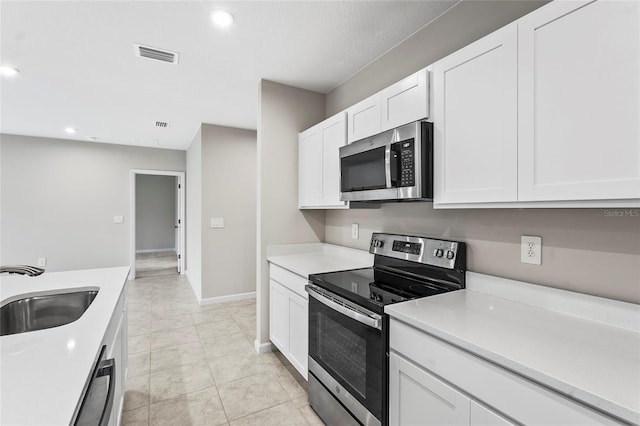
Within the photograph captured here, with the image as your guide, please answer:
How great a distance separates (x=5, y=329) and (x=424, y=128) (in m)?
2.33

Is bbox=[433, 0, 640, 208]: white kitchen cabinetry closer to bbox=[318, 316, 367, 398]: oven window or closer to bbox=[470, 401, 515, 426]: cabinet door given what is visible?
bbox=[470, 401, 515, 426]: cabinet door

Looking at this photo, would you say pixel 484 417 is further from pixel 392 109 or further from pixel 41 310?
pixel 41 310

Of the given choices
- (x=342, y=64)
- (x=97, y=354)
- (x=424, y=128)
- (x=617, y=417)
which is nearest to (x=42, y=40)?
(x=342, y=64)

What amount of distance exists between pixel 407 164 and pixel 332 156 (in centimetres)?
90

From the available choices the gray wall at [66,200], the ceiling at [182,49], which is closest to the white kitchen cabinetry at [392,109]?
the ceiling at [182,49]

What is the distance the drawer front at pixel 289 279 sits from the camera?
2.20 metres

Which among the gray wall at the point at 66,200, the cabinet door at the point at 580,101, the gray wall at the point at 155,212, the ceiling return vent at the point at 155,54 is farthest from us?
the gray wall at the point at 155,212

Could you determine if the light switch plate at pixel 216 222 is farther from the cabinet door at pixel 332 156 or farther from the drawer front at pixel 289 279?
the cabinet door at pixel 332 156

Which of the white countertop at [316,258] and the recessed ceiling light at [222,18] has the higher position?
the recessed ceiling light at [222,18]

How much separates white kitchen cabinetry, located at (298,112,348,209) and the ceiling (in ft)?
1.82

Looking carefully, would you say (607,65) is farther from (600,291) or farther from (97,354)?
(97,354)

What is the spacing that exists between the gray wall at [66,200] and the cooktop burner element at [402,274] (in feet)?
16.9

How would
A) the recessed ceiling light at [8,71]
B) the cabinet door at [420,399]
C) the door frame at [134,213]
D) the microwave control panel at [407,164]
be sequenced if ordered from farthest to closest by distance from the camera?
the door frame at [134,213] < the recessed ceiling light at [8,71] < the microwave control panel at [407,164] < the cabinet door at [420,399]

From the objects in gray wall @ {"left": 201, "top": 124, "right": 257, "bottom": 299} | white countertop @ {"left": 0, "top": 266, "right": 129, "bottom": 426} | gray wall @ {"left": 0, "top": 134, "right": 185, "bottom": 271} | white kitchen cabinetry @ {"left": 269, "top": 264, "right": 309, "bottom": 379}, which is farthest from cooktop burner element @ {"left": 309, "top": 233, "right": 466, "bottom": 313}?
gray wall @ {"left": 0, "top": 134, "right": 185, "bottom": 271}
